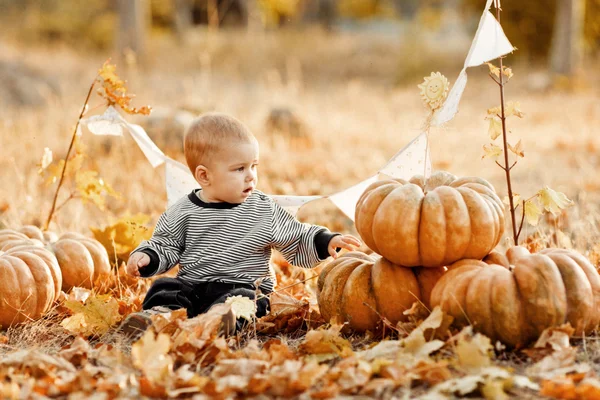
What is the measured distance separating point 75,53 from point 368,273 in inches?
633

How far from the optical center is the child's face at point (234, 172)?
339 centimetres

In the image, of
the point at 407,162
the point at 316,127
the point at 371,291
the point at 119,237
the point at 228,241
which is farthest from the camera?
the point at 316,127

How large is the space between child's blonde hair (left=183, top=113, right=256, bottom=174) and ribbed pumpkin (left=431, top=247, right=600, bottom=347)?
1.17 metres

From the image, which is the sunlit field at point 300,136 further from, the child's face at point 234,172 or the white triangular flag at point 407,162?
the child's face at point 234,172

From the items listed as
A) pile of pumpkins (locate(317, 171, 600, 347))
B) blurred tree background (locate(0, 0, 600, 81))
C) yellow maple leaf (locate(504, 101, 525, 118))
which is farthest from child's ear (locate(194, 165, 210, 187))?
blurred tree background (locate(0, 0, 600, 81))

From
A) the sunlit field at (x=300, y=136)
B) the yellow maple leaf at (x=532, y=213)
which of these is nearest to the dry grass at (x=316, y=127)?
the sunlit field at (x=300, y=136)

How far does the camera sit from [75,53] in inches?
703

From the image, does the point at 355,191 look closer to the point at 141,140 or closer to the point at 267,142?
the point at 141,140

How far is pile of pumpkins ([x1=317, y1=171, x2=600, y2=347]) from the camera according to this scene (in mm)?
2754

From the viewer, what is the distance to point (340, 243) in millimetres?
3436

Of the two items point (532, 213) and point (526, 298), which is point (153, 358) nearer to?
Answer: point (526, 298)

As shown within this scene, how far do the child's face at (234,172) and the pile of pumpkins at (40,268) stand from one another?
0.82 metres

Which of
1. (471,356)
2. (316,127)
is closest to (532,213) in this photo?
(471,356)

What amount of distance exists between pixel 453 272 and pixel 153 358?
3.79ft
